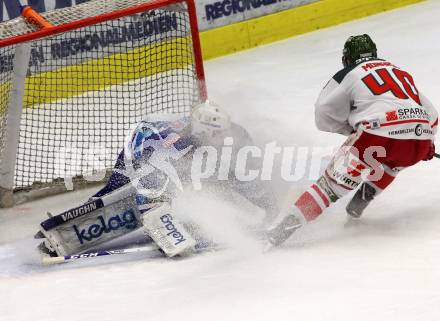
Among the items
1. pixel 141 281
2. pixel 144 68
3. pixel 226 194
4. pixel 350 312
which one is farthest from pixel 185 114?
pixel 350 312

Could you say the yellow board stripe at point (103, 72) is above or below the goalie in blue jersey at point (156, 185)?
above

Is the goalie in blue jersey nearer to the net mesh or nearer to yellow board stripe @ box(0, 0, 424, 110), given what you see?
the net mesh

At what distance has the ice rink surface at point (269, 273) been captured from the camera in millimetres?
3410

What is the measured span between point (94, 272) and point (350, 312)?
142cm

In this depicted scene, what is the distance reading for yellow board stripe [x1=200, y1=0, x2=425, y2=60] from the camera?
7.34 metres

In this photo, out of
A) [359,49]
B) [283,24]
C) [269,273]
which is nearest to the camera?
[269,273]

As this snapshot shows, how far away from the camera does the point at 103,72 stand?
6059mm

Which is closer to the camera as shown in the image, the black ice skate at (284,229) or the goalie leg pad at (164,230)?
the black ice skate at (284,229)

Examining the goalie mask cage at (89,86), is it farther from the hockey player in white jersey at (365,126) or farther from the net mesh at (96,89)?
the hockey player in white jersey at (365,126)

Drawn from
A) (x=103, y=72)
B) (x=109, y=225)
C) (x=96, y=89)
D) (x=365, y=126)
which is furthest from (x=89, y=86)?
(x=365, y=126)

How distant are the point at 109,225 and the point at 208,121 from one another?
736mm

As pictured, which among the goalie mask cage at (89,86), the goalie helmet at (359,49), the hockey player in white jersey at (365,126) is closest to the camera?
the hockey player in white jersey at (365,126)

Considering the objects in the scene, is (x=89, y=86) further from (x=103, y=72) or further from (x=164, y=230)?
(x=164, y=230)

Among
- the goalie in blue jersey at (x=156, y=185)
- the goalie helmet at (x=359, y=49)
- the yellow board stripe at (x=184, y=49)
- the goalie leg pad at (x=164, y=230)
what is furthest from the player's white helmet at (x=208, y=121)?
the yellow board stripe at (x=184, y=49)
